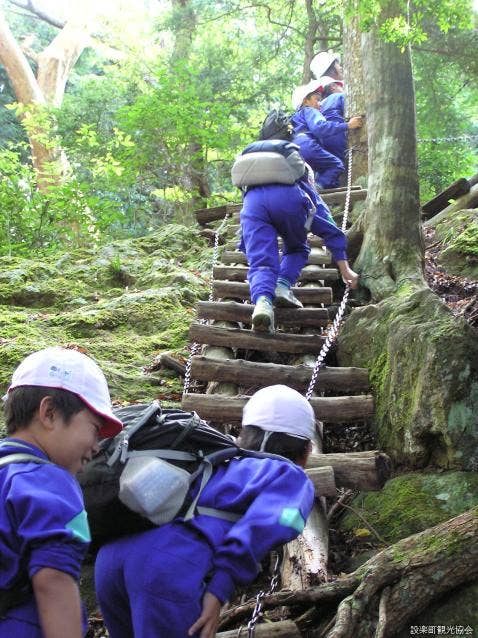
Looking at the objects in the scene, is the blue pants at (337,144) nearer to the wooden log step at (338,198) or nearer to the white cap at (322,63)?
the wooden log step at (338,198)

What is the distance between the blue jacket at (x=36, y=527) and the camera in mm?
1376

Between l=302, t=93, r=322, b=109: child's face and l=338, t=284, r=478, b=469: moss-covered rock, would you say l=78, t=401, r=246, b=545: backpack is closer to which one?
l=338, t=284, r=478, b=469: moss-covered rock

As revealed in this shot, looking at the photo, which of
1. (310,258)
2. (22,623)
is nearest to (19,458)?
(22,623)

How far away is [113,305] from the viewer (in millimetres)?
5641

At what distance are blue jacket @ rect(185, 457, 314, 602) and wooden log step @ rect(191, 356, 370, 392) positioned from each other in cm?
207

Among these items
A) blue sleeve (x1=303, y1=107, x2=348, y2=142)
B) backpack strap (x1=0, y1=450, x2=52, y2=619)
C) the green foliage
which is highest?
the green foliage

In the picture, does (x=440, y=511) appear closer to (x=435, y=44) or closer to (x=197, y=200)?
(x=435, y=44)

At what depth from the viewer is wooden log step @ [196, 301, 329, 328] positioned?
4836 millimetres

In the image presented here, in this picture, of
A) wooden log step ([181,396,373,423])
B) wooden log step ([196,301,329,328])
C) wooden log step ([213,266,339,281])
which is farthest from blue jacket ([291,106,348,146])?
wooden log step ([181,396,373,423])

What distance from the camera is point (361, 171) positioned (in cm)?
838

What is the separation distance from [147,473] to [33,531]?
A: 49 centimetres

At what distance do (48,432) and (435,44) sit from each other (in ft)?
29.5

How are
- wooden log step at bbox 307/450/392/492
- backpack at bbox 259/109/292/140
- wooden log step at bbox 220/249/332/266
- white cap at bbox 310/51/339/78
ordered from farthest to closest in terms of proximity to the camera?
white cap at bbox 310/51/339/78
wooden log step at bbox 220/249/332/266
backpack at bbox 259/109/292/140
wooden log step at bbox 307/450/392/492

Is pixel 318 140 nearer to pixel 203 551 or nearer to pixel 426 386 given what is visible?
pixel 426 386
